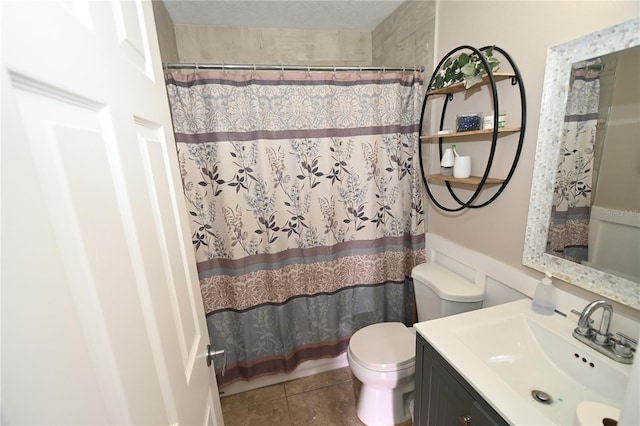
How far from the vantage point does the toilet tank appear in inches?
56.9

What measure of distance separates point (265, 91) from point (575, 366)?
1.78 meters

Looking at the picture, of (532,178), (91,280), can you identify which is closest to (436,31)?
(532,178)

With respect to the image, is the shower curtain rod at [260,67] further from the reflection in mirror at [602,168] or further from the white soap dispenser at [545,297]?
the white soap dispenser at [545,297]

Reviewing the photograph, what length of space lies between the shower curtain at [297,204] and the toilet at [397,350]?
31 cm

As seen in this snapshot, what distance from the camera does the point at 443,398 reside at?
1.00m

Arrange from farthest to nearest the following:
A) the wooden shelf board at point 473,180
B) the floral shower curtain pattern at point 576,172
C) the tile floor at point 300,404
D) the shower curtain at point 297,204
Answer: the tile floor at point 300,404
the shower curtain at point 297,204
the wooden shelf board at point 473,180
the floral shower curtain pattern at point 576,172

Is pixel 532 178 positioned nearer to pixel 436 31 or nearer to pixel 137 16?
pixel 436 31

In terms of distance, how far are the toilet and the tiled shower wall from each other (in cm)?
129

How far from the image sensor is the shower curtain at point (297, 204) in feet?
5.04

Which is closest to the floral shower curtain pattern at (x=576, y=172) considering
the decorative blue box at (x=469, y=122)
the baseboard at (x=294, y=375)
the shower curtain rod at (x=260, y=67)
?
the decorative blue box at (x=469, y=122)

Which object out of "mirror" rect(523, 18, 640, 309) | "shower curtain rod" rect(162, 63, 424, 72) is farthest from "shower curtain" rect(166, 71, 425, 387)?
"mirror" rect(523, 18, 640, 309)

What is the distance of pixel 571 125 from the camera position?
1028 millimetres

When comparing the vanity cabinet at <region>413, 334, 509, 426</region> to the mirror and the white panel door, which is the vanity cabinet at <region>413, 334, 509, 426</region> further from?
the white panel door

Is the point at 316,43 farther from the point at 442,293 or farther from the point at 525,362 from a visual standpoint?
the point at 525,362
